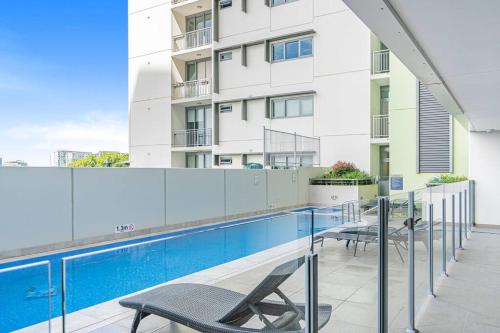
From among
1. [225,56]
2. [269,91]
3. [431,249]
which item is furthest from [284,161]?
[431,249]

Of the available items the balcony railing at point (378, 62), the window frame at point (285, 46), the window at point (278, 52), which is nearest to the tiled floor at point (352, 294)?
the balcony railing at point (378, 62)

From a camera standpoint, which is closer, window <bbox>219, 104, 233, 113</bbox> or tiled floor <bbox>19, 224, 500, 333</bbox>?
tiled floor <bbox>19, 224, 500, 333</bbox>

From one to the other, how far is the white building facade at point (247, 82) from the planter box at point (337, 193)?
1250 millimetres

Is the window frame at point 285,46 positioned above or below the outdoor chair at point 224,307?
above

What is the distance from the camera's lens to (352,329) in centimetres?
293

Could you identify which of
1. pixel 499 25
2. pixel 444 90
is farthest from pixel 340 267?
pixel 444 90

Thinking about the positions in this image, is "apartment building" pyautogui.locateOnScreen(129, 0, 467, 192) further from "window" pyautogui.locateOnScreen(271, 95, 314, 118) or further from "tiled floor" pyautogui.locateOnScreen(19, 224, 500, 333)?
"tiled floor" pyautogui.locateOnScreen(19, 224, 500, 333)

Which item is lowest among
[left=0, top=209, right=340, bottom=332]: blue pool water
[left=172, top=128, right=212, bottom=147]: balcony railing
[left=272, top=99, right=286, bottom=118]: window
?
[left=0, top=209, right=340, bottom=332]: blue pool water

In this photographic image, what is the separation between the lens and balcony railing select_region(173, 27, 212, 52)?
72.0 ft

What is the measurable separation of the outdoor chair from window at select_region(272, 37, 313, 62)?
16.5 metres

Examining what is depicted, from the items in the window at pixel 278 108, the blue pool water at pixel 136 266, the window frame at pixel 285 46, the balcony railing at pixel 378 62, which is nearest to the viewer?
the blue pool water at pixel 136 266

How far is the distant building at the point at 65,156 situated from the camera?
33.5m

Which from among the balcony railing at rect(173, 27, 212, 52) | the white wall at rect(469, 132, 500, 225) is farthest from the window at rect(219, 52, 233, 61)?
the white wall at rect(469, 132, 500, 225)

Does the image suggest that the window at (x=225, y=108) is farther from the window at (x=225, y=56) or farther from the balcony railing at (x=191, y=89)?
the window at (x=225, y=56)
